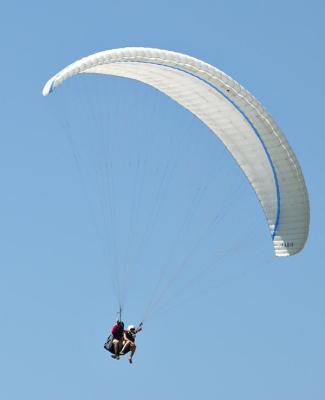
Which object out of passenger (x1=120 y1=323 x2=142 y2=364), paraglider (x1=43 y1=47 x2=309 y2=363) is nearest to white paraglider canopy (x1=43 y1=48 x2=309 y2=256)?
paraglider (x1=43 y1=47 x2=309 y2=363)

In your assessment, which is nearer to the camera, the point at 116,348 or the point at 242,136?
the point at 116,348

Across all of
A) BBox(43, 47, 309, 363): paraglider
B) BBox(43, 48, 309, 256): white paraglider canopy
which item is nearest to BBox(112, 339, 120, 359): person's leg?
BBox(43, 47, 309, 363): paraglider

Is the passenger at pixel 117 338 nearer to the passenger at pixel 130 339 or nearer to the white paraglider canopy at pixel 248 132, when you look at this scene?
the passenger at pixel 130 339

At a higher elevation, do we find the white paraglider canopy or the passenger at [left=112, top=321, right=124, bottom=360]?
the white paraglider canopy

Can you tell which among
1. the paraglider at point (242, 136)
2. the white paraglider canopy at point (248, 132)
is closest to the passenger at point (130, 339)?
the paraglider at point (242, 136)

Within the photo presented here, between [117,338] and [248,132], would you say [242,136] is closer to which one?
[248,132]

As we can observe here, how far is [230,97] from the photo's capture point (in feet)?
148

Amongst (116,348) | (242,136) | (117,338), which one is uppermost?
(242,136)

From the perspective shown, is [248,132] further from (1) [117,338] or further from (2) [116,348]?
(2) [116,348]

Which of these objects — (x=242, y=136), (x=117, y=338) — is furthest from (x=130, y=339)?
(x=242, y=136)

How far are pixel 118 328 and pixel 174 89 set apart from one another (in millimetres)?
6165

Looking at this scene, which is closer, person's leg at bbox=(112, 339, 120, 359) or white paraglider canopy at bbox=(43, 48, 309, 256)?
person's leg at bbox=(112, 339, 120, 359)

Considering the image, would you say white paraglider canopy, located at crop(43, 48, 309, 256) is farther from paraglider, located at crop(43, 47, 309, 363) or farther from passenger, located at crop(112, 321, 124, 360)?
passenger, located at crop(112, 321, 124, 360)

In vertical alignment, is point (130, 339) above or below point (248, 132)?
below
